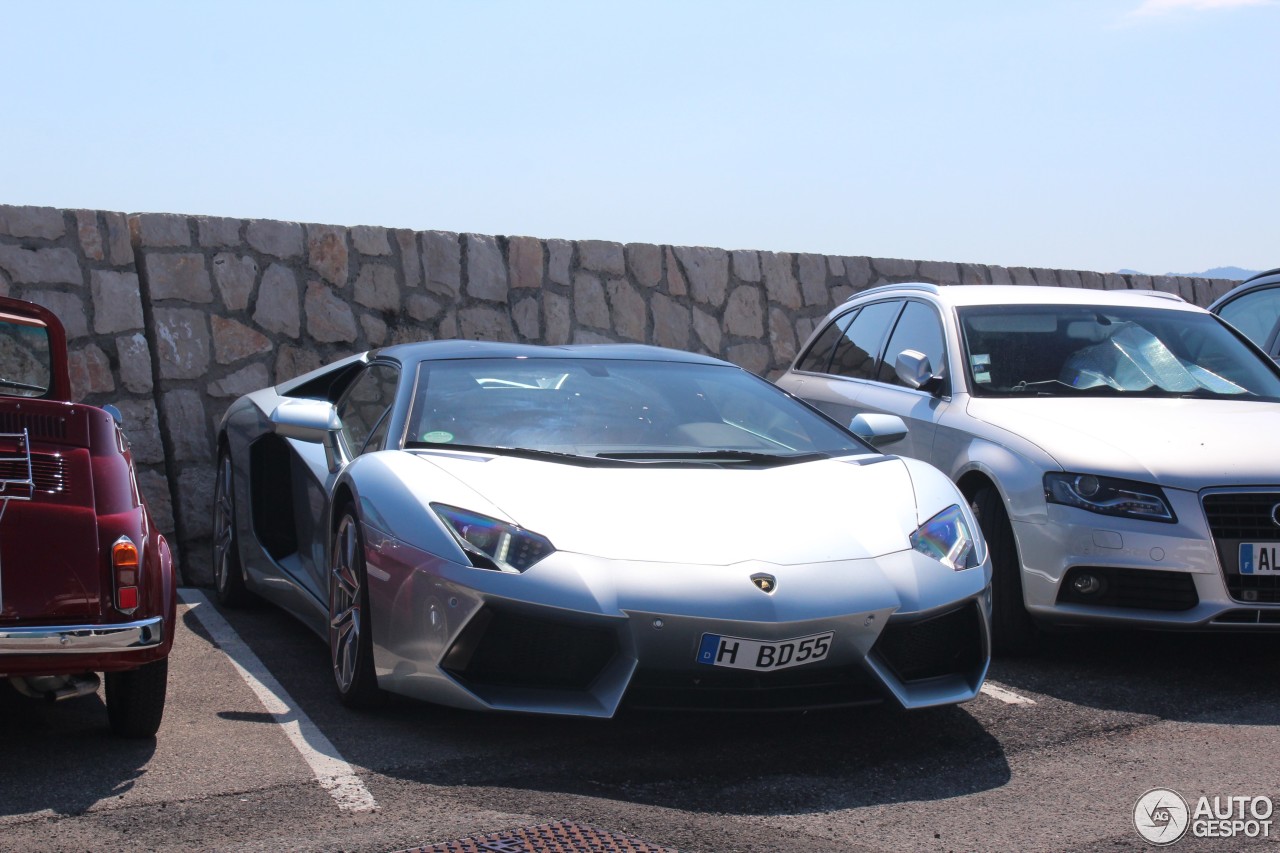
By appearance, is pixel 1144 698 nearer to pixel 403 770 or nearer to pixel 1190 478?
pixel 1190 478

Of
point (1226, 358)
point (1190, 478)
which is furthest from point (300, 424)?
point (1226, 358)

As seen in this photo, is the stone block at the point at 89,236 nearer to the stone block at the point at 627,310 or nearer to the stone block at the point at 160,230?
the stone block at the point at 160,230

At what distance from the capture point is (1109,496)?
205 inches

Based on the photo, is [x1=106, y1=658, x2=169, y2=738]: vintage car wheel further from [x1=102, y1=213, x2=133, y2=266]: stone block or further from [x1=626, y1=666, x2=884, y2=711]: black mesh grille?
[x1=102, y1=213, x2=133, y2=266]: stone block

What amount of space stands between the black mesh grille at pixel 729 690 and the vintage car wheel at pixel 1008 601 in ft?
5.38

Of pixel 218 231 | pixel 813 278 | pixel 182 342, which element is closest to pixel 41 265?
pixel 182 342

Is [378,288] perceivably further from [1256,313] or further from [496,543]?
[1256,313]

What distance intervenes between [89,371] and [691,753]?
16.7 feet

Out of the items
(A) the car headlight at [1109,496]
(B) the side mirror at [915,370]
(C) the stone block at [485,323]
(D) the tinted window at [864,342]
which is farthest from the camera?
(C) the stone block at [485,323]

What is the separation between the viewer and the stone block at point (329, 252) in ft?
28.2

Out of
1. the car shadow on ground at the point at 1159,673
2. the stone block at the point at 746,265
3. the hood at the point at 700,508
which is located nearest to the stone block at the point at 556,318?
the stone block at the point at 746,265

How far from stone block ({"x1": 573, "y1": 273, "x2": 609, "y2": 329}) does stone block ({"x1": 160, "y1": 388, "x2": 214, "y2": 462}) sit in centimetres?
260

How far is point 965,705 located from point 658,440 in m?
1.39

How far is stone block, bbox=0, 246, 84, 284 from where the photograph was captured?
25.2 feet
